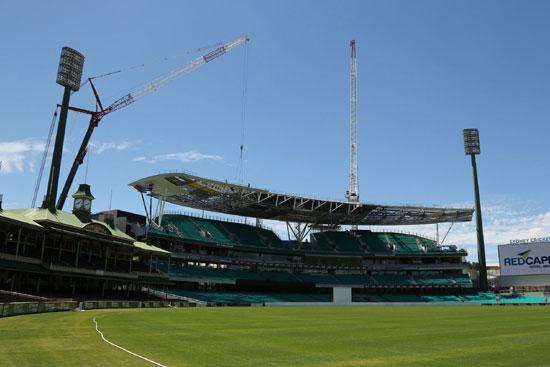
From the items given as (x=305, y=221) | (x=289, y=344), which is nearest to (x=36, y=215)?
(x=289, y=344)

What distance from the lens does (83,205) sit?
235 feet

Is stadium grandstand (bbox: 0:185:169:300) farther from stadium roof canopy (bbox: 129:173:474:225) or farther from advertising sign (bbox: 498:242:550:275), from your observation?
advertising sign (bbox: 498:242:550:275)

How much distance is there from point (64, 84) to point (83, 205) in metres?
23.2

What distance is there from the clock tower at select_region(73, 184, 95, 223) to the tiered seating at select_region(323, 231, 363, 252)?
67617 mm

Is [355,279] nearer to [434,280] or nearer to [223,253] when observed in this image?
[434,280]

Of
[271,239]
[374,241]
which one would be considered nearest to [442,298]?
[374,241]

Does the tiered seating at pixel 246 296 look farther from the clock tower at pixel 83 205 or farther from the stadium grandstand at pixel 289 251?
the clock tower at pixel 83 205

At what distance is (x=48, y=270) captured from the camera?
5888cm

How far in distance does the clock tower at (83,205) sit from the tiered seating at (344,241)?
222 feet

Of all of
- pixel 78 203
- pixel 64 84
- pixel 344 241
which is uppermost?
pixel 64 84

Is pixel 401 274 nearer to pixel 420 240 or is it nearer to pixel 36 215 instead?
pixel 420 240

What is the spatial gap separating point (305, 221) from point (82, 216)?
60247mm

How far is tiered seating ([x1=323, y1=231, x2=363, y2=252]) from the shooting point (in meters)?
120

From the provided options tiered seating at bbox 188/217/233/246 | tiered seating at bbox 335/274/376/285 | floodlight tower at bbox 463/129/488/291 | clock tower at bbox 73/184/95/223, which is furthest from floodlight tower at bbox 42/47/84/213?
floodlight tower at bbox 463/129/488/291
